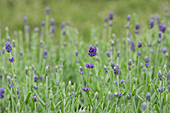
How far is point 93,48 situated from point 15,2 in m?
6.97

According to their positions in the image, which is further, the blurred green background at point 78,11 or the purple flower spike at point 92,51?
the blurred green background at point 78,11

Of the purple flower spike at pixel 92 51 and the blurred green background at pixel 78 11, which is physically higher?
the blurred green background at pixel 78 11

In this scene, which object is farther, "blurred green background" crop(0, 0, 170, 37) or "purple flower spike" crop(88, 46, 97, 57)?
"blurred green background" crop(0, 0, 170, 37)

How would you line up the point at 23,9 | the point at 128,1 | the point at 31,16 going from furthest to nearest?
the point at 128,1
the point at 23,9
the point at 31,16

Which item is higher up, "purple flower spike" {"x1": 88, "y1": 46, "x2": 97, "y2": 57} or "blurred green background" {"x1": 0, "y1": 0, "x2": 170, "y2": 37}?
"blurred green background" {"x1": 0, "y1": 0, "x2": 170, "y2": 37}

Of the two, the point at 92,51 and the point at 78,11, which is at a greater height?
the point at 78,11

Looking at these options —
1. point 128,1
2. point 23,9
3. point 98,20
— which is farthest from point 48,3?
point 128,1

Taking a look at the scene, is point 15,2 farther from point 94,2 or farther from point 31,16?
point 94,2

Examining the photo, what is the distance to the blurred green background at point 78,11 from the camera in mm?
6272

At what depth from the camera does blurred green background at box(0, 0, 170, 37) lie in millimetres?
6272

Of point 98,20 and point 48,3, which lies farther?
point 48,3

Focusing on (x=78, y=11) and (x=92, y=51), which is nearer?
(x=92, y=51)

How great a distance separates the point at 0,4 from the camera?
759cm

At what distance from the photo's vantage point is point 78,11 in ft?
23.9
